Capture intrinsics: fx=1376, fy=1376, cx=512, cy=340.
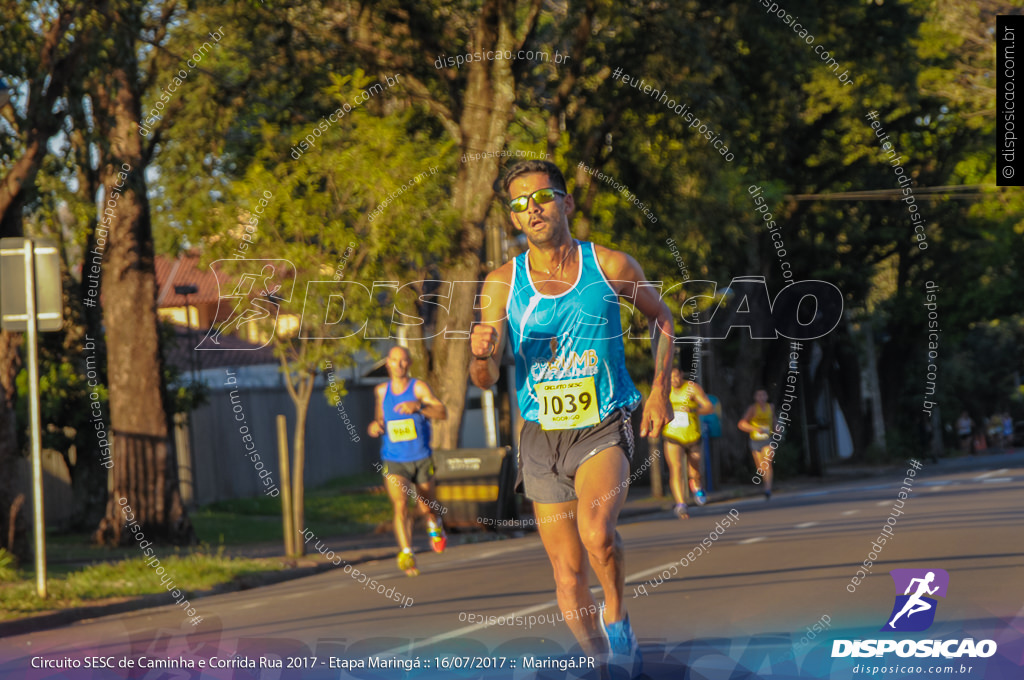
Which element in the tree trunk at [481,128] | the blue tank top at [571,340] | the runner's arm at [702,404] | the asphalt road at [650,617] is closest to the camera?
the blue tank top at [571,340]

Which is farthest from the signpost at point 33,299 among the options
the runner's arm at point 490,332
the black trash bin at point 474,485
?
the black trash bin at point 474,485

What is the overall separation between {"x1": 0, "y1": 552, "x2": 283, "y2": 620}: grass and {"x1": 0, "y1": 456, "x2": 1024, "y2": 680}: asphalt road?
54 cm

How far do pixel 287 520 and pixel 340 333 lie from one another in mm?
2286

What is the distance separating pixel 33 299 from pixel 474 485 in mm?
8686

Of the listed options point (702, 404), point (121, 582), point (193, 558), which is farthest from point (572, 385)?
point (193, 558)

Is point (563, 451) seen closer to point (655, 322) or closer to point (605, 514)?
point (605, 514)

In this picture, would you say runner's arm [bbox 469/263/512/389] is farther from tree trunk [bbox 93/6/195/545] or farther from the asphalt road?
tree trunk [bbox 93/6/195/545]

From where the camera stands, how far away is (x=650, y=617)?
853 cm

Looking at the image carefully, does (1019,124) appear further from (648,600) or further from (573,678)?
(573,678)

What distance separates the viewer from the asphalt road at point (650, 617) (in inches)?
273

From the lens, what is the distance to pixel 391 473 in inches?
Result: 482

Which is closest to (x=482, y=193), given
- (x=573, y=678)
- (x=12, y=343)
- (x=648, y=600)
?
(x=12, y=343)

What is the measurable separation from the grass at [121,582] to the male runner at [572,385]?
624 cm

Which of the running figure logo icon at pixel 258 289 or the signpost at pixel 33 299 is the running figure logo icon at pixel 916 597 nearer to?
the signpost at pixel 33 299
